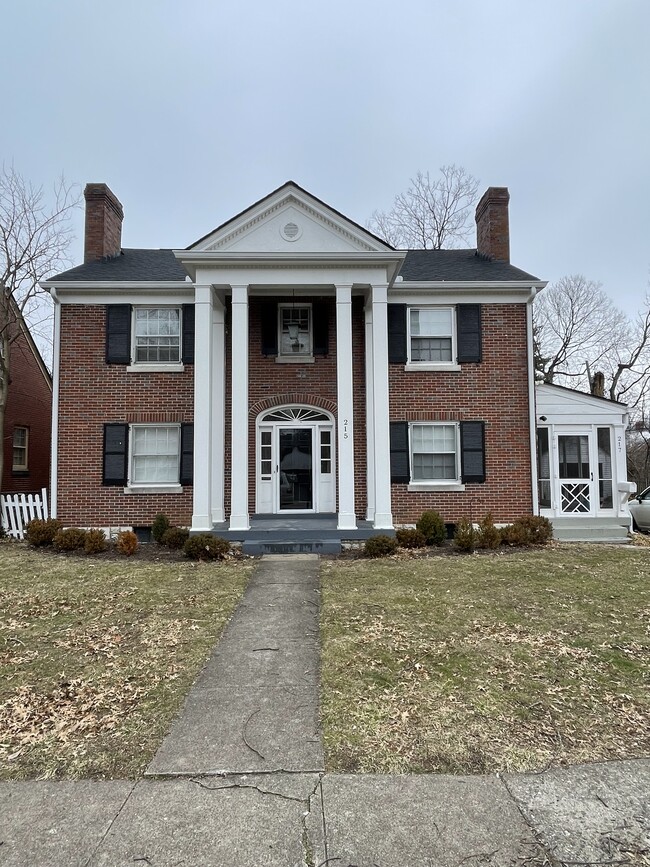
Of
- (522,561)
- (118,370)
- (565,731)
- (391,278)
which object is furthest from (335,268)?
(565,731)

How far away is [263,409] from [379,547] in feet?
14.4

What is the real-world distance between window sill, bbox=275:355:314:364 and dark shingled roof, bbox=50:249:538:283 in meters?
2.80

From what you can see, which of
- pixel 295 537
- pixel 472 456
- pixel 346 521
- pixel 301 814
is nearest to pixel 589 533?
pixel 472 456

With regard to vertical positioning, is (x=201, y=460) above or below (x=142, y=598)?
above

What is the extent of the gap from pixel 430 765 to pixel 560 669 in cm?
184

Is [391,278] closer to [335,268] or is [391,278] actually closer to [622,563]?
[335,268]

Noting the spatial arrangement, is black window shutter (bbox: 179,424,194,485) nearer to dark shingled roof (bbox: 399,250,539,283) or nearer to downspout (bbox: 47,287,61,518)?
downspout (bbox: 47,287,61,518)

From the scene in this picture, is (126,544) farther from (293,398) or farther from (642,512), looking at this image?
(642,512)

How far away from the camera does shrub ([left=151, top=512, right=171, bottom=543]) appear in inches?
396

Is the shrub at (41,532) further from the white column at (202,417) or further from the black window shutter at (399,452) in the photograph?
the black window shutter at (399,452)

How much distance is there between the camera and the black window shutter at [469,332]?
11.4 metres

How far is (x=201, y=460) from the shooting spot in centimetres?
988

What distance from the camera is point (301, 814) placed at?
241 cm

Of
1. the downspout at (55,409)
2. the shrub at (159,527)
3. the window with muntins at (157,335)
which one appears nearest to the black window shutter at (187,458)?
the shrub at (159,527)
